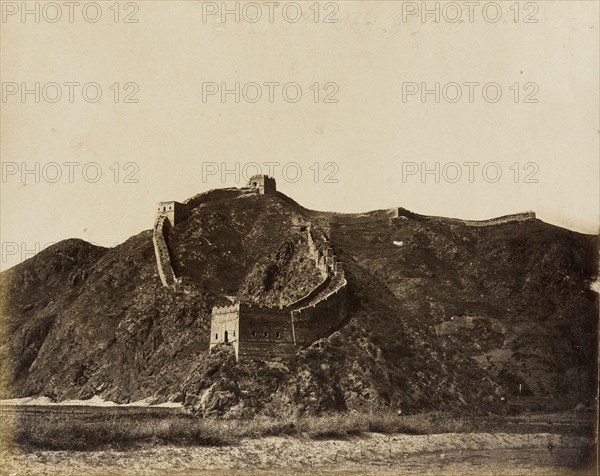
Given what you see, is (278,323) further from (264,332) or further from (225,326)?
(225,326)

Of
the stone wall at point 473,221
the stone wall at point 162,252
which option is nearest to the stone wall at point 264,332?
the stone wall at point 162,252

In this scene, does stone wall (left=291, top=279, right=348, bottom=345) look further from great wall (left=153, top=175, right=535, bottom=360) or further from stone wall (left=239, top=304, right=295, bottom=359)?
stone wall (left=239, top=304, right=295, bottom=359)

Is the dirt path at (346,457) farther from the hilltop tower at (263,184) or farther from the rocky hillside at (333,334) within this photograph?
the hilltop tower at (263,184)

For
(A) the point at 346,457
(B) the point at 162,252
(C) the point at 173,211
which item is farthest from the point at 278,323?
(C) the point at 173,211

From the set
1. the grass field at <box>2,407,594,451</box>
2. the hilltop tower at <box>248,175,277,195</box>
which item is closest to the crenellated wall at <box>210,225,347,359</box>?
the grass field at <box>2,407,594,451</box>

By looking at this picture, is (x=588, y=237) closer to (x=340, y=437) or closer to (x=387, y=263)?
(x=387, y=263)

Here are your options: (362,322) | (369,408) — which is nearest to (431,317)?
(362,322)

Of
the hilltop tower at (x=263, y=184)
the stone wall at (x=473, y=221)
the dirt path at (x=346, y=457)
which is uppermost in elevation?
the hilltop tower at (x=263, y=184)

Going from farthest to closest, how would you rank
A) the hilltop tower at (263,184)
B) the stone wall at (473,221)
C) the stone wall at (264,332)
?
the hilltop tower at (263,184) → the stone wall at (473,221) → the stone wall at (264,332)
